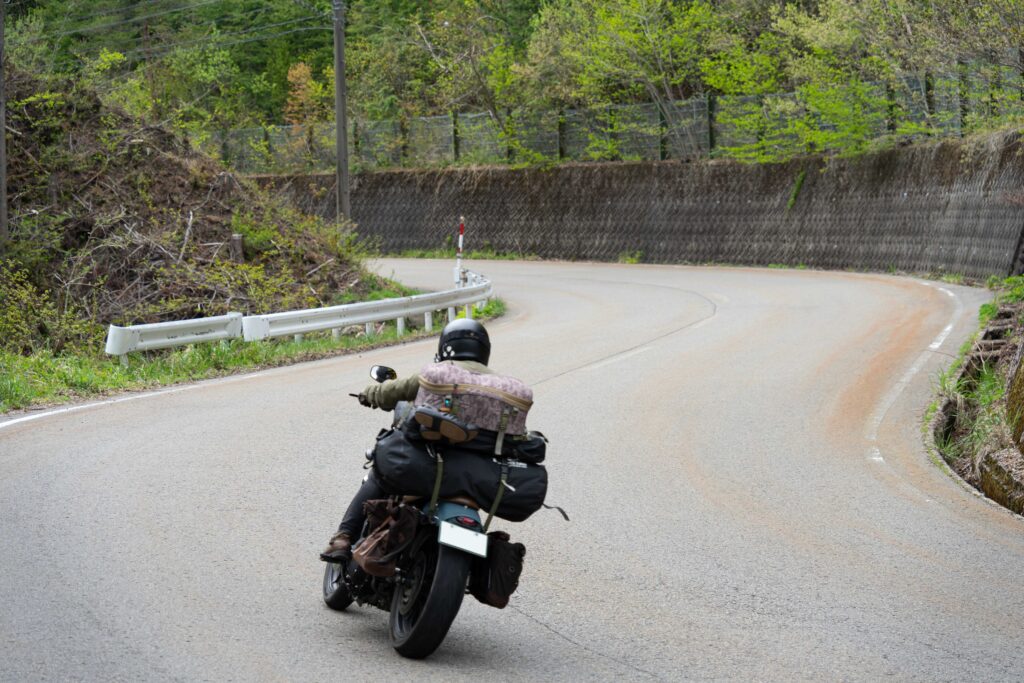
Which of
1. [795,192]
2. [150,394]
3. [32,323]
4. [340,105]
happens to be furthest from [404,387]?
[795,192]

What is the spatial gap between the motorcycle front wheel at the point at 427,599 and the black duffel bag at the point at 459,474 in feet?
0.97

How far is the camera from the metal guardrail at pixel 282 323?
1588 cm

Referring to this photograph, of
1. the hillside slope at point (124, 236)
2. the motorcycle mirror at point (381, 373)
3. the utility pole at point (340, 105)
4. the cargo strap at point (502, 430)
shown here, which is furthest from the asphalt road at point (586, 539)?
the utility pole at point (340, 105)

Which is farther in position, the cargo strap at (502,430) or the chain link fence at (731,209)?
the chain link fence at (731,209)

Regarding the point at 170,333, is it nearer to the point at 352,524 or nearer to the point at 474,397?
the point at 352,524

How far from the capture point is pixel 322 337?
1977cm

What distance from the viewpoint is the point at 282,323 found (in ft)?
59.5

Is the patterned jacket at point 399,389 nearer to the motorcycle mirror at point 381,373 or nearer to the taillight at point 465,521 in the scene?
the motorcycle mirror at point 381,373

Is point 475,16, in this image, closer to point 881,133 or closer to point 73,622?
point 881,133

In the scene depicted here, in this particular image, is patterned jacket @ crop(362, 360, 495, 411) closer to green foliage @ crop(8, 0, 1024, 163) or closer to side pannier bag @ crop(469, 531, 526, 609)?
side pannier bag @ crop(469, 531, 526, 609)

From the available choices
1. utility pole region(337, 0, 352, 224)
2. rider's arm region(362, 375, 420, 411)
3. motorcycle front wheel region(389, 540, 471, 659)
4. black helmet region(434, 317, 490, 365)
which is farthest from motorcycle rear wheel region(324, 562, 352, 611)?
utility pole region(337, 0, 352, 224)

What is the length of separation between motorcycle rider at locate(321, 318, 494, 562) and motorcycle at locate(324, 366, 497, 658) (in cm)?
7

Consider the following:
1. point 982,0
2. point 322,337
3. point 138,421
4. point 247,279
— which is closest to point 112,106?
point 247,279

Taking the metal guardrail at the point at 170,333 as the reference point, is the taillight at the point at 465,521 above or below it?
above
